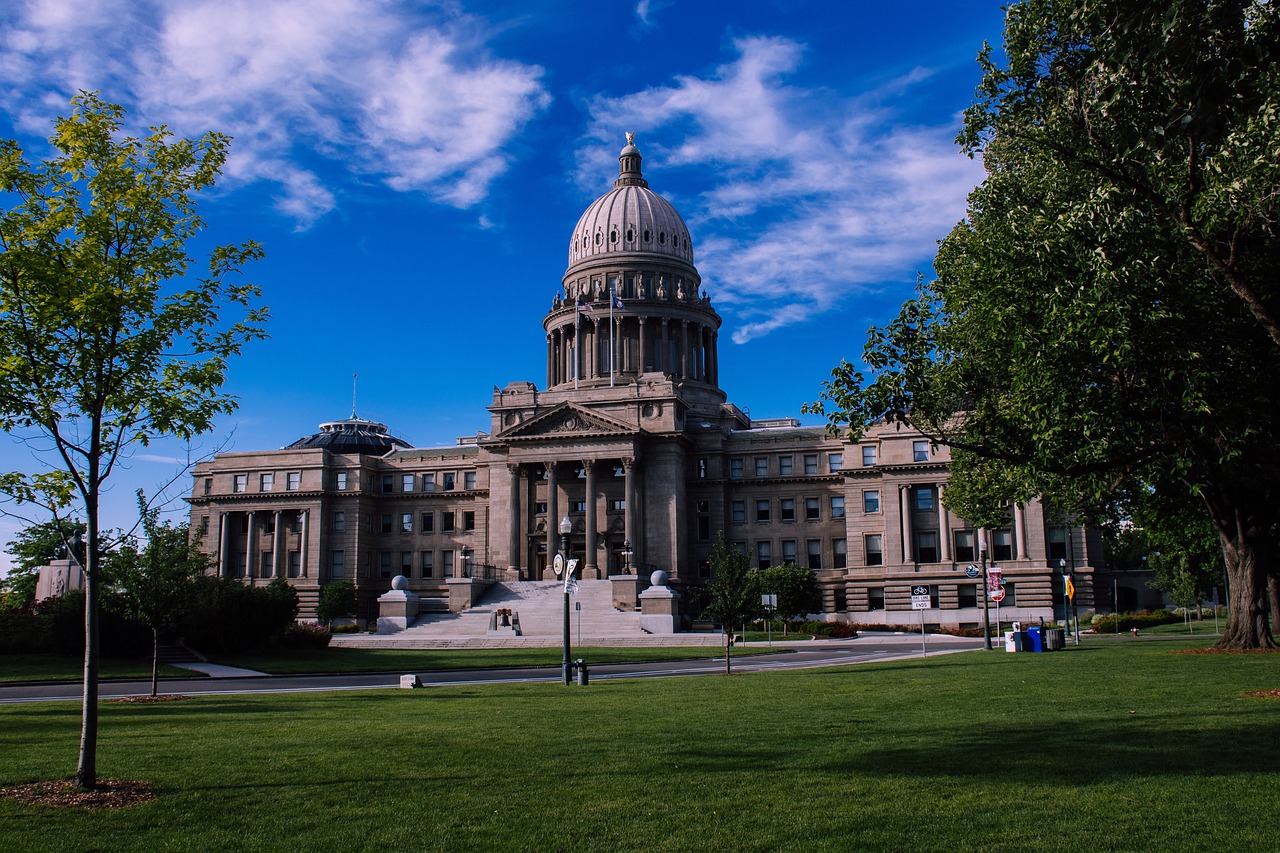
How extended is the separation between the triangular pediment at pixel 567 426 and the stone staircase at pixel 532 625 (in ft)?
39.0

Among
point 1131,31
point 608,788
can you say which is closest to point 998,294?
point 1131,31

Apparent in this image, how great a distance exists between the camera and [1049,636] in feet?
144

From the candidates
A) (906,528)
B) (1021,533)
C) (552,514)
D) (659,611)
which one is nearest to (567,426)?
(552,514)

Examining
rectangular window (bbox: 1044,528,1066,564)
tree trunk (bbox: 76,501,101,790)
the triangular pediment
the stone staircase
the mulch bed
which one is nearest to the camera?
the mulch bed

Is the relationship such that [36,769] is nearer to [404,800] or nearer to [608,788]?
[404,800]

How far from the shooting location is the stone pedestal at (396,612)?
71.6 metres

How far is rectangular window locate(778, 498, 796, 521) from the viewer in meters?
90.9

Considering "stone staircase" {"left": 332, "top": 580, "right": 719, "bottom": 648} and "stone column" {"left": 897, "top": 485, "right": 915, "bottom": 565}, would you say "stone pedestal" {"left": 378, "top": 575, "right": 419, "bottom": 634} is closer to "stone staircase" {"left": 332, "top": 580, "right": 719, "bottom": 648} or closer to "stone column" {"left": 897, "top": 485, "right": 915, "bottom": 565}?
"stone staircase" {"left": 332, "top": 580, "right": 719, "bottom": 648}

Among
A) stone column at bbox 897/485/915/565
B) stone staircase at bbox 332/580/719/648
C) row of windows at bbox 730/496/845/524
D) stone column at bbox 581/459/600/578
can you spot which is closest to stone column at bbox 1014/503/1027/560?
stone column at bbox 897/485/915/565

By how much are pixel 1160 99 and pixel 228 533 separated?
92372 mm

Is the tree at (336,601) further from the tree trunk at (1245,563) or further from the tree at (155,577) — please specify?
the tree trunk at (1245,563)

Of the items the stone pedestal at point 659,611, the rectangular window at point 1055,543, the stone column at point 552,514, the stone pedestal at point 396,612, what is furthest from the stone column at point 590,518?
the rectangular window at point 1055,543

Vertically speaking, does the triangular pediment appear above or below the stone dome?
below

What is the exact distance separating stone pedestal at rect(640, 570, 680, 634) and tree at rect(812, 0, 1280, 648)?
39.3 m
